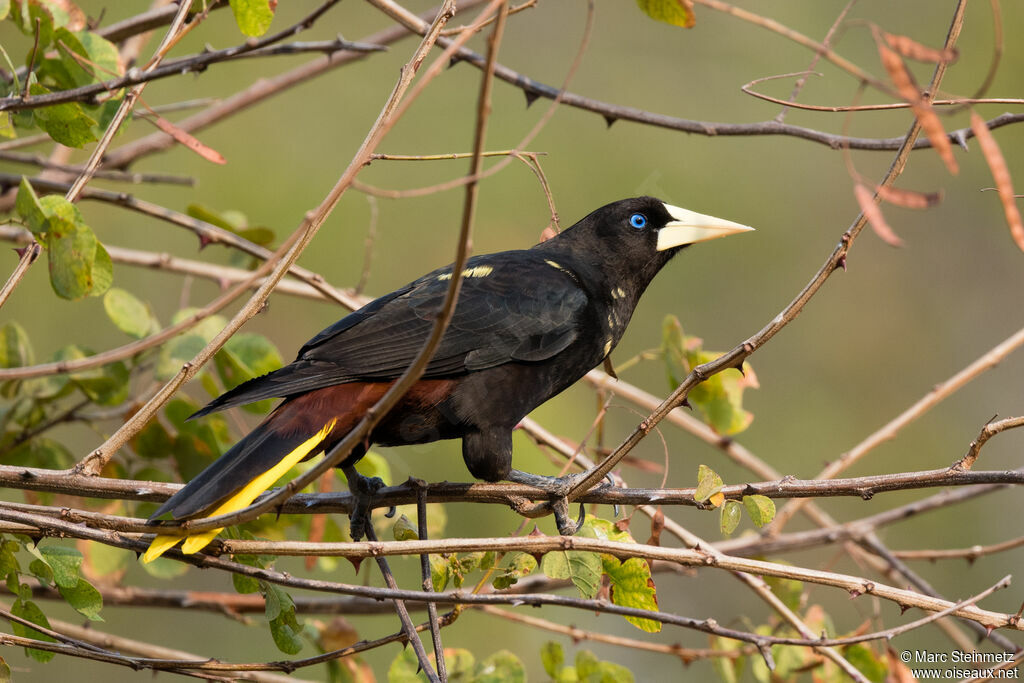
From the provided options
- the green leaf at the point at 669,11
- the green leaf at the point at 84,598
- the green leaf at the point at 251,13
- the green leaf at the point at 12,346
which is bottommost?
the green leaf at the point at 84,598

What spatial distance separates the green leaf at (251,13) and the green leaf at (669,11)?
87cm

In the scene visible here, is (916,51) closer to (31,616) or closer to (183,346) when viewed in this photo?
(31,616)

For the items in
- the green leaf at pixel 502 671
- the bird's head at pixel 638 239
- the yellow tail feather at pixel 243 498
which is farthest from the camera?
the bird's head at pixel 638 239

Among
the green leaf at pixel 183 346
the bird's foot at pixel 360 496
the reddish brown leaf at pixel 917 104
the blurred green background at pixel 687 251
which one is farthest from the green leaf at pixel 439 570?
the blurred green background at pixel 687 251

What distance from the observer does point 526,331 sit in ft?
9.49

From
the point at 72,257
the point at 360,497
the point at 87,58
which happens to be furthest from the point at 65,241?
the point at 360,497

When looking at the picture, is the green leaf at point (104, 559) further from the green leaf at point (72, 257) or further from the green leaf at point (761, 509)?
the green leaf at point (761, 509)

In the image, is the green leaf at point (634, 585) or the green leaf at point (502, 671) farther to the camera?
the green leaf at point (502, 671)

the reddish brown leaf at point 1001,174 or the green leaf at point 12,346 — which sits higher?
the green leaf at point 12,346

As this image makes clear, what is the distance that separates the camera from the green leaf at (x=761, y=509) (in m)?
2.07

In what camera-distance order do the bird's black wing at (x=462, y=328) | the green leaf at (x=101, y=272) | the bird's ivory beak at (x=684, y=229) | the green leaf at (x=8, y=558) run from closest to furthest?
the green leaf at (x=8, y=558) → the green leaf at (x=101, y=272) → the bird's black wing at (x=462, y=328) → the bird's ivory beak at (x=684, y=229)

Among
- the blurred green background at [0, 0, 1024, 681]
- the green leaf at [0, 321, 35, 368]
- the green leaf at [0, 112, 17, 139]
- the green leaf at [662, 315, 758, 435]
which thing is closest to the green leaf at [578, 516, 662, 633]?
the green leaf at [662, 315, 758, 435]

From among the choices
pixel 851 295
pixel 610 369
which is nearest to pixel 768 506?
pixel 610 369

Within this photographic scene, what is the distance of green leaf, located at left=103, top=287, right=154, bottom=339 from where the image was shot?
9.43ft
